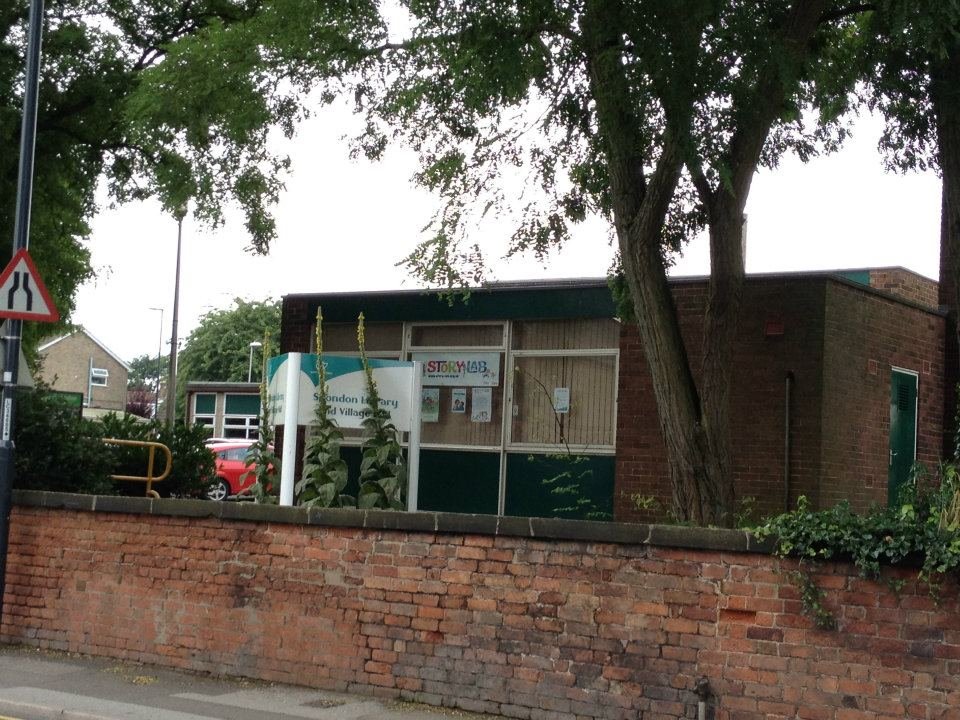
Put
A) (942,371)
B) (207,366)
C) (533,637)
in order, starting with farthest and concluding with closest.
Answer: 1. (207,366)
2. (942,371)
3. (533,637)

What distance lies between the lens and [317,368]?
45.2ft

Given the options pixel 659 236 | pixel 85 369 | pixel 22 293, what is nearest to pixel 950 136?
pixel 659 236

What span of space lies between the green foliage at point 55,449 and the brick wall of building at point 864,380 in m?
8.13

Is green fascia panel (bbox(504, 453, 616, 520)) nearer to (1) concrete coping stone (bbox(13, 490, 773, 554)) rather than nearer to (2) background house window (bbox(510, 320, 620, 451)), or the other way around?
(2) background house window (bbox(510, 320, 620, 451))

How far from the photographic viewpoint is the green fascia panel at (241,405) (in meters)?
59.6

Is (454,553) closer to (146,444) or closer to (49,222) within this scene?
(146,444)

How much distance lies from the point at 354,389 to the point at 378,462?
108 centimetres

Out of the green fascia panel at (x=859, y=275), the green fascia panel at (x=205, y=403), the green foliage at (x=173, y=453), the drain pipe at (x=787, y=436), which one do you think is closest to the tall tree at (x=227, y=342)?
the green fascia panel at (x=205, y=403)

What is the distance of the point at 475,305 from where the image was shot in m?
17.3

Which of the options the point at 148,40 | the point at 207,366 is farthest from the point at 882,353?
the point at 207,366

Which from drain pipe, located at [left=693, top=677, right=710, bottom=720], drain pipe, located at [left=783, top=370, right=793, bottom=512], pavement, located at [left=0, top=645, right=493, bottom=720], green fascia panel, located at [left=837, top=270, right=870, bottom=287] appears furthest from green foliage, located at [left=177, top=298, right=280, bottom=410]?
drain pipe, located at [left=693, top=677, right=710, bottom=720]

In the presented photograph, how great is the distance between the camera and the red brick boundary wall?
8273mm

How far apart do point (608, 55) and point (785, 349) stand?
16.1 feet

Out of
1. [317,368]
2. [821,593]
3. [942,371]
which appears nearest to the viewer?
[821,593]
